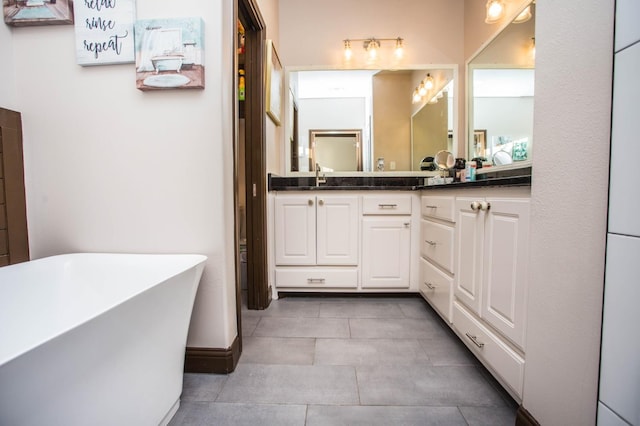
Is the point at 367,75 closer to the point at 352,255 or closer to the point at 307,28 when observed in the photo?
the point at 307,28

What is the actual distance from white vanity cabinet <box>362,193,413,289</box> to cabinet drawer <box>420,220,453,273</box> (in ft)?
0.44

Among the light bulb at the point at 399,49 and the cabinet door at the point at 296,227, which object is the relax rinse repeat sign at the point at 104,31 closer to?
the cabinet door at the point at 296,227

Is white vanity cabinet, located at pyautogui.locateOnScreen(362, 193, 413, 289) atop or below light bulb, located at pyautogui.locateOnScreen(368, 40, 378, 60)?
below

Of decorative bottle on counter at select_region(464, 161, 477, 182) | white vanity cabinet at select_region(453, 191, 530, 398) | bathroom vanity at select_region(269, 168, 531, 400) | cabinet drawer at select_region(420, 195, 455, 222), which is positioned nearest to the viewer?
white vanity cabinet at select_region(453, 191, 530, 398)

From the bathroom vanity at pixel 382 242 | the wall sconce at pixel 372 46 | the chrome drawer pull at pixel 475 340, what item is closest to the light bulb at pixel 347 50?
the wall sconce at pixel 372 46

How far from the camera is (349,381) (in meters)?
1.22

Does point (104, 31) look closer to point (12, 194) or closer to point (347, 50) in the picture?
point (12, 194)

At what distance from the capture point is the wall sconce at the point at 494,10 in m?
2.00

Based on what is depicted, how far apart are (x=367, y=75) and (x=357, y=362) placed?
7.71 ft

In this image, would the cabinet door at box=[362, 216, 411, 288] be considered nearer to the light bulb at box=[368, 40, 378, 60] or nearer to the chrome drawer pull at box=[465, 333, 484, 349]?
the chrome drawer pull at box=[465, 333, 484, 349]

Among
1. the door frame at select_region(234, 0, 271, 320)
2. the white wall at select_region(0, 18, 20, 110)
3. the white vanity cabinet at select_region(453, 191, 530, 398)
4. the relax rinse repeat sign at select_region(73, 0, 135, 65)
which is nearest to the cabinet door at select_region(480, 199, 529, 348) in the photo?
the white vanity cabinet at select_region(453, 191, 530, 398)

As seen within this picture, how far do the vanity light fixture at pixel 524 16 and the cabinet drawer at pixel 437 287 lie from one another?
1.66 m

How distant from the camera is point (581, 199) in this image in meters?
0.72

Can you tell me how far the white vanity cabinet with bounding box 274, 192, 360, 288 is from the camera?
2172 millimetres
